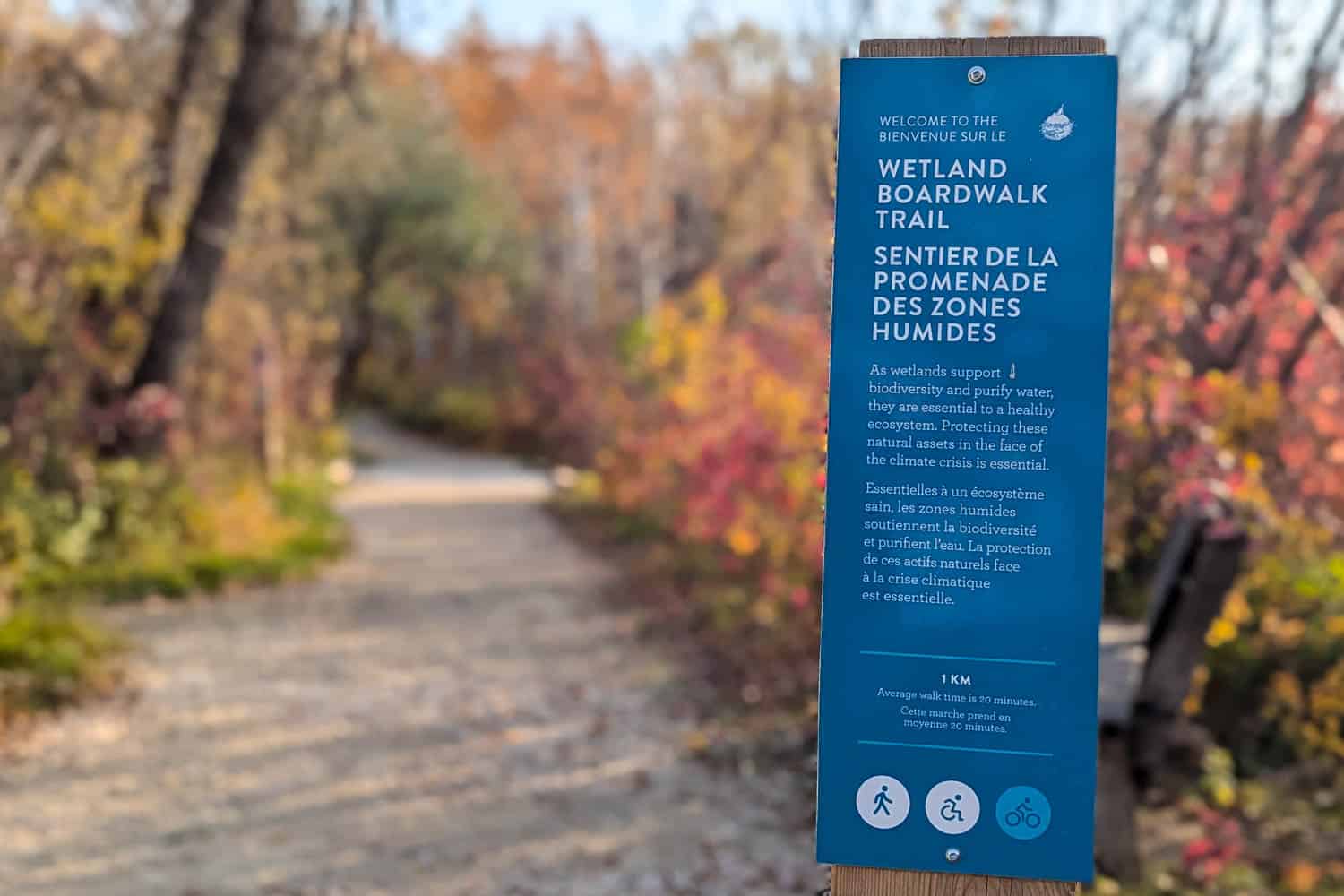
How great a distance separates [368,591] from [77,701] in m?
3.80

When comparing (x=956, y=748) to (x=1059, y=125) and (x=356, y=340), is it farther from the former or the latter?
(x=356, y=340)

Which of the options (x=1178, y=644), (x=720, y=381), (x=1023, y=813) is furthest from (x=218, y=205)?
(x=1023, y=813)

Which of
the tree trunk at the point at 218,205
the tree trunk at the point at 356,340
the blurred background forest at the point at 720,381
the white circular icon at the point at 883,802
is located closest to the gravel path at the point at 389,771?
the blurred background forest at the point at 720,381

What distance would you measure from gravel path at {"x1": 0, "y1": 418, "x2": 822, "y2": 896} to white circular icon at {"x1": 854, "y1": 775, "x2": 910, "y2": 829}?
250cm

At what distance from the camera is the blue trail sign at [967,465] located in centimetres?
259

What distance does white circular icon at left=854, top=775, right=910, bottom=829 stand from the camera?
2.67 m

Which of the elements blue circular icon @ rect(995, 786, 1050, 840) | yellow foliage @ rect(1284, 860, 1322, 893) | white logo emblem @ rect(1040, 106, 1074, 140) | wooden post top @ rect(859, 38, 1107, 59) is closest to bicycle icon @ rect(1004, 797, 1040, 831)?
blue circular icon @ rect(995, 786, 1050, 840)

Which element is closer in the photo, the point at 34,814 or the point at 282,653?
the point at 34,814

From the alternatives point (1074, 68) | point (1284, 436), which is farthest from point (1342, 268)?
point (1074, 68)

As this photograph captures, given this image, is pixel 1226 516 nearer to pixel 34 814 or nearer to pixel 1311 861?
pixel 1311 861

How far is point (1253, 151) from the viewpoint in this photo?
576 centimetres

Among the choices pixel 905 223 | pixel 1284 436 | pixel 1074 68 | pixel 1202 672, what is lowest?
pixel 1202 672

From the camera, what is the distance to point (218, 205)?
36.0ft

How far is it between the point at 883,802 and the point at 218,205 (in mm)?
9592
